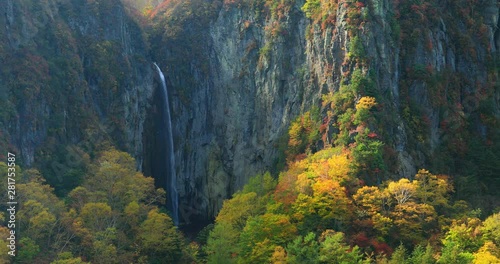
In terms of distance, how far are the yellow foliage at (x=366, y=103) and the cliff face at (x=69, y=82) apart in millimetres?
21543

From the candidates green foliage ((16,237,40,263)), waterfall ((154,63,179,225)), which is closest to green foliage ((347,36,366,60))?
waterfall ((154,63,179,225))

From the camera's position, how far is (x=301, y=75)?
5875cm

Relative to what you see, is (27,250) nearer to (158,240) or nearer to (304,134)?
(158,240)

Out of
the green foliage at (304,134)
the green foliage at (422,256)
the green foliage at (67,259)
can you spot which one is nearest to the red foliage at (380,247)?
the green foliage at (422,256)

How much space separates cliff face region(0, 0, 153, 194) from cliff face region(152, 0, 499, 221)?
5.09 meters

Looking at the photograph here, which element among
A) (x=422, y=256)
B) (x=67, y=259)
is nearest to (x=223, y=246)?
(x=67, y=259)

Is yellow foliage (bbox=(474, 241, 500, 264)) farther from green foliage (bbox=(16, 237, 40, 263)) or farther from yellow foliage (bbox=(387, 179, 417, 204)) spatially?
green foliage (bbox=(16, 237, 40, 263))

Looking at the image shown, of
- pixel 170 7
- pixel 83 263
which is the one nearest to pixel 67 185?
pixel 83 263

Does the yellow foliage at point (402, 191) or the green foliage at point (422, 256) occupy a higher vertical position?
the yellow foliage at point (402, 191)

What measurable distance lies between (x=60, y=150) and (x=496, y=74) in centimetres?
3749

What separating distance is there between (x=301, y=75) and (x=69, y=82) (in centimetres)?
1987

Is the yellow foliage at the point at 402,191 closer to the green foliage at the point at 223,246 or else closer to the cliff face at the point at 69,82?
the green foliage at the point at 223,246

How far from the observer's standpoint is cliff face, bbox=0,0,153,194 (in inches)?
2020

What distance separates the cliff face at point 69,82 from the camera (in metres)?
51.3
